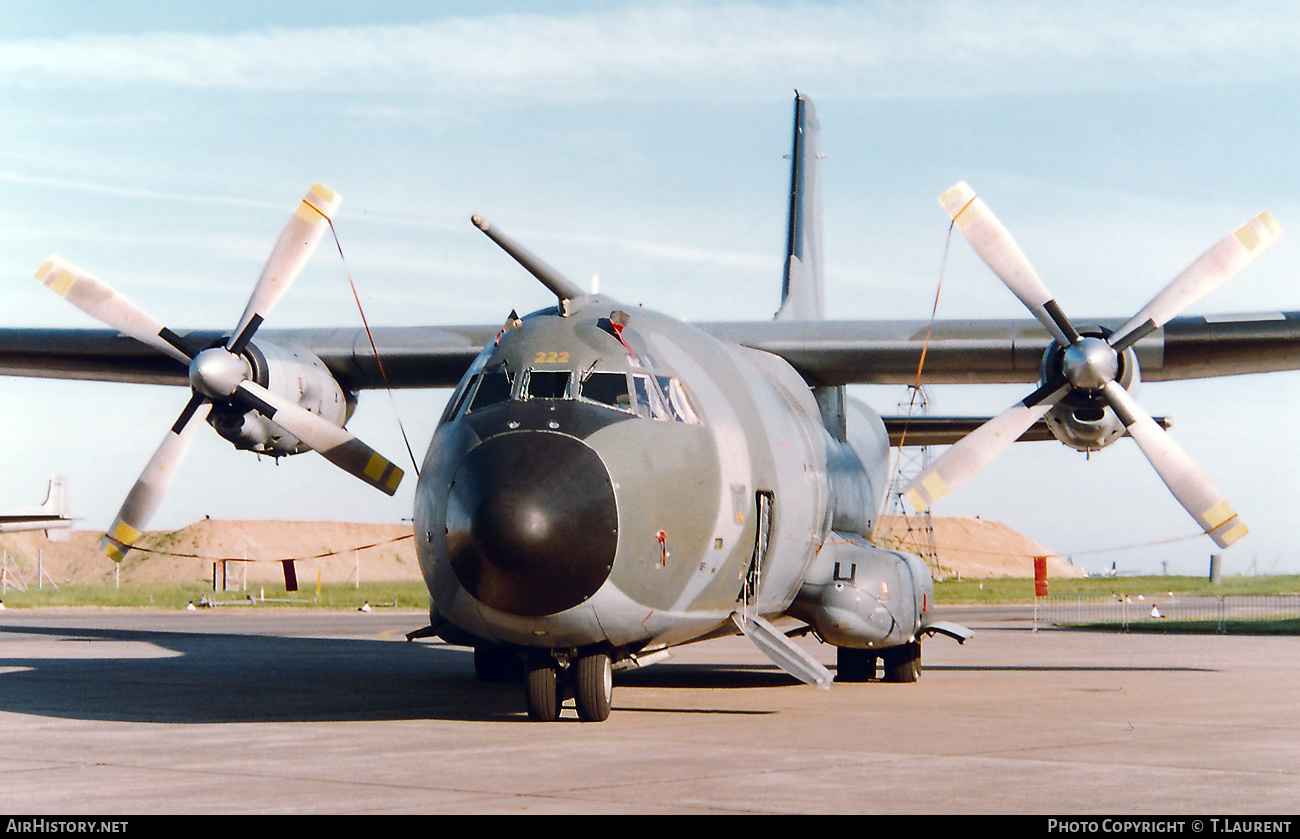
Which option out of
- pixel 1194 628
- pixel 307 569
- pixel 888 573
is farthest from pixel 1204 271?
pixel 307 569

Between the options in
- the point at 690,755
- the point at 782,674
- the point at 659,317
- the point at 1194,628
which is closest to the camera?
the point at 690,755

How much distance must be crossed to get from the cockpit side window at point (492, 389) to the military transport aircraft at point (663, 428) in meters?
0.02

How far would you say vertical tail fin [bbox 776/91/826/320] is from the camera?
23.2m

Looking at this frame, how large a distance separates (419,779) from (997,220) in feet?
37.5

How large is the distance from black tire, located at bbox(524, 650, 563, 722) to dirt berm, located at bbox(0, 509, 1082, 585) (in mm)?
75269

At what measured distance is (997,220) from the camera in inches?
691

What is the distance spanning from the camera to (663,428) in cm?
1255

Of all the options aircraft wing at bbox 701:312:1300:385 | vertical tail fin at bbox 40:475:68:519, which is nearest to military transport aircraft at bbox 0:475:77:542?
vertical tail fin at bbox 40:475:68:519

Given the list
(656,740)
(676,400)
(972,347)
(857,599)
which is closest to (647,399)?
(676,400)

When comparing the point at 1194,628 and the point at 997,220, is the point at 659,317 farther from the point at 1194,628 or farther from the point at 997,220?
the point at 1194,628

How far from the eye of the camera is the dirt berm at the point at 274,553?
95.4m

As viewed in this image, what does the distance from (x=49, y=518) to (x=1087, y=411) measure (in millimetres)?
43324

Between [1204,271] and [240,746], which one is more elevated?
[1204,271]

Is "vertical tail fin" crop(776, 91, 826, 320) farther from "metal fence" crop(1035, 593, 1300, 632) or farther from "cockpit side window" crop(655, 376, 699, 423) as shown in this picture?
"metal fence" crop(1035, 593, 1300, 632)
